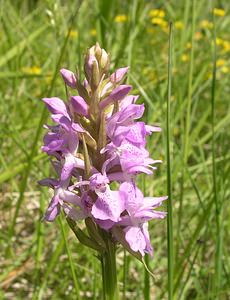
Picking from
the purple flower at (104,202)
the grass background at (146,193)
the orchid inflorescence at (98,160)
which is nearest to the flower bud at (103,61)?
the orchid inflorescence at (98,160)

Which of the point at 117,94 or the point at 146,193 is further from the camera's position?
the point at 146,193

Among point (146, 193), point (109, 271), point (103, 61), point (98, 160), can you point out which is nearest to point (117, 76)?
point (103, 61)

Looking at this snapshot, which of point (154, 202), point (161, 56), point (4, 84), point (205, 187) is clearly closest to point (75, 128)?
point (154, 202)

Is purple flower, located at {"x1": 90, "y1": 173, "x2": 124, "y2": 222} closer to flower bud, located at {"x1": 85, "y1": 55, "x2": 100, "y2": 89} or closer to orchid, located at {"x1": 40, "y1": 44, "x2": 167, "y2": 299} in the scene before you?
orchid, located at {"x1": 40, "y1": 44, "x2": 167, "y2": 299}

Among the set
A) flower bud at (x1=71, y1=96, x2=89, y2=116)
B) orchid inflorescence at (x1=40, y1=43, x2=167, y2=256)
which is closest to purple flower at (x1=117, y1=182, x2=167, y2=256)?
orchid inflorescence at (x1=40, y1=43, x2=167, y2=256)

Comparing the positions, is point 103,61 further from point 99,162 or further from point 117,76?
point 99,162

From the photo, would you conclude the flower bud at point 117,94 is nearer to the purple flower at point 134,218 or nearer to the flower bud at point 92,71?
the flower bud at point 92,71

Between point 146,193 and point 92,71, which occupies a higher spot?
point 92,71
